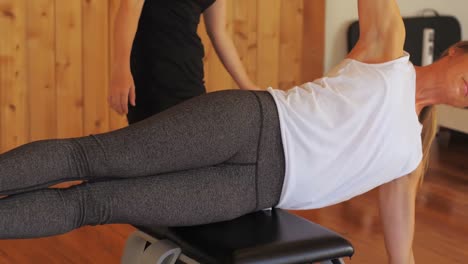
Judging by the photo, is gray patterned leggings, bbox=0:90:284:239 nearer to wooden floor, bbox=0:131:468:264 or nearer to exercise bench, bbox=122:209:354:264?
exercise bench, bbox=122:209:354:264

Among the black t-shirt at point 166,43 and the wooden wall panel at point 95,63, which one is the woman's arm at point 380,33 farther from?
the wooden wall panel at point 95,63

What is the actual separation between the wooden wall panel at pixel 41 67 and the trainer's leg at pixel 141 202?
1.89m

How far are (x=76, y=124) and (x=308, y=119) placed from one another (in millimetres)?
2025

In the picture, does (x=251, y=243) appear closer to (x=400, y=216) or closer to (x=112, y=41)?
(x=400, y=216)

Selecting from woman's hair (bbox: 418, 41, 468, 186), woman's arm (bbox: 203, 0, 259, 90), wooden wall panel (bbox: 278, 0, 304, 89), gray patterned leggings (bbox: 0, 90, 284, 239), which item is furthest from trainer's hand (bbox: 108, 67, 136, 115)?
wooden wall panel (bbox: 278, 0, 304, 89)

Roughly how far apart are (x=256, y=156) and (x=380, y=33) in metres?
0.52

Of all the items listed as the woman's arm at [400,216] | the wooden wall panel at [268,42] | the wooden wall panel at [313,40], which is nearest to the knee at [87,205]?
the woman's arm at [400,216]

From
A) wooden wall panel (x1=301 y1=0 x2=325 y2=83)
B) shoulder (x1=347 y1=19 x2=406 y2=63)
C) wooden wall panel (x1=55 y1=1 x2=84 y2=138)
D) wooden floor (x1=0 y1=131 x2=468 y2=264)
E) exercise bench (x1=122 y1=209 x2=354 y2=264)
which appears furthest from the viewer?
wooden wall panel (x1=301 y1=0 x2=325 y2=83)

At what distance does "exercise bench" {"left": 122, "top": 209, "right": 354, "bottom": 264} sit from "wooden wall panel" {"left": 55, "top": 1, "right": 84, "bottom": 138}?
66.6 inches

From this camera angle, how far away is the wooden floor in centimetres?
289

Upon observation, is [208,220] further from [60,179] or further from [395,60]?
[395,60]

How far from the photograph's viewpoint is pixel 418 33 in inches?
188

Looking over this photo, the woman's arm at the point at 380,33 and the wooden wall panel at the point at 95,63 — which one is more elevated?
the woman's arm at the point at 380,33

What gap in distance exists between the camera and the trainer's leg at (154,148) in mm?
1646
